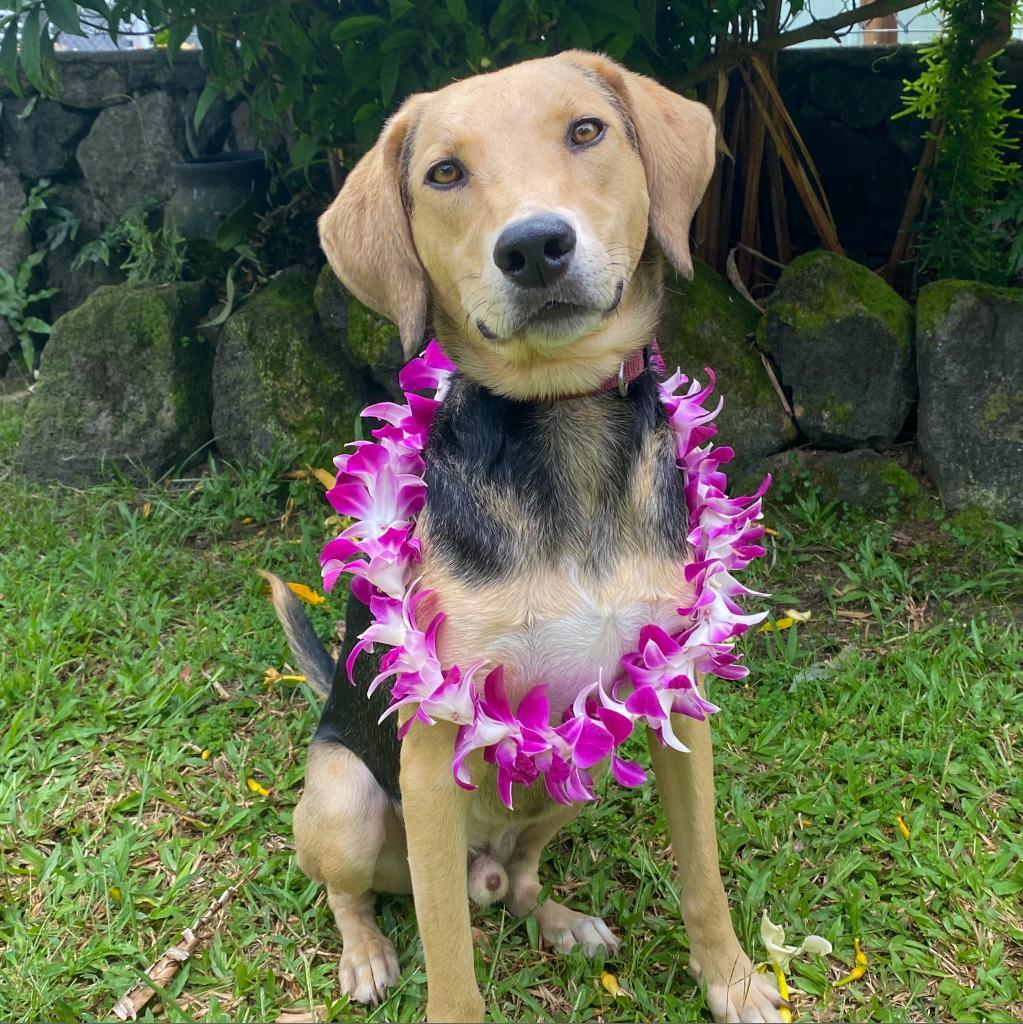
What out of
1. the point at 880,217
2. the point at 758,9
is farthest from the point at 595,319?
the point at 880,217

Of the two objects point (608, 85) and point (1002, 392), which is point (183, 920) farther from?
point (1002, 392)

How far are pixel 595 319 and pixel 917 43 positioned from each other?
13.6 ft

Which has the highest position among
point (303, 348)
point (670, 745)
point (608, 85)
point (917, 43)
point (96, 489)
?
point (608, 85)

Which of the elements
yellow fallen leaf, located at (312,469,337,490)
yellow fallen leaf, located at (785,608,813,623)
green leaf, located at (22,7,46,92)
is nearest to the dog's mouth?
yellow fallen leaf, located at (785,608,813,623)

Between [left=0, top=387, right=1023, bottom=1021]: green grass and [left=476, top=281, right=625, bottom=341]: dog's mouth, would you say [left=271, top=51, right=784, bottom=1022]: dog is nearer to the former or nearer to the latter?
[left=476, top=281, right=625, bottom=341]: dog's mouth

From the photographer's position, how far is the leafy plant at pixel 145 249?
605cm

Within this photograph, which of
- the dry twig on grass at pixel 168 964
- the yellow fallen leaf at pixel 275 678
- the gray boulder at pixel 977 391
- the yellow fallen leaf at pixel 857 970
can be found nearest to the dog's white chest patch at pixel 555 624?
the yellow fallen leaf at pixel 857 970

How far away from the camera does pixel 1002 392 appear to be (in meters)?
4.54

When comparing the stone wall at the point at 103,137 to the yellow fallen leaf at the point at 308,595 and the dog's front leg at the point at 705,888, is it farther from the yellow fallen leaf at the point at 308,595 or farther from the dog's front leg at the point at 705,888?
the dog's front leg at the point at 705,888

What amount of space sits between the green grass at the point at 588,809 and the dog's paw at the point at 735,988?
0.10m

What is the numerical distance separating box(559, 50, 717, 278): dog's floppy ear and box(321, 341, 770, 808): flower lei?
43cm

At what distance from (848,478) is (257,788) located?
3.02m

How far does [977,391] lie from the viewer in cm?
457

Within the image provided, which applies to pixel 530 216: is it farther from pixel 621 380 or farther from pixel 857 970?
pixel 857 970
